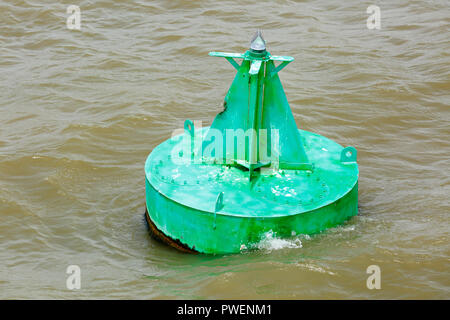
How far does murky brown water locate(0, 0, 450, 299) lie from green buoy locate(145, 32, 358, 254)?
0.19 meters

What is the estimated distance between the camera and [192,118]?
28.4ft

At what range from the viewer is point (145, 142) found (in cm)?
805

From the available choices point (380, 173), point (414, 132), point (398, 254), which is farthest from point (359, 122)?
point (398, 254)

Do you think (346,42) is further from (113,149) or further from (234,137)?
(234,137)

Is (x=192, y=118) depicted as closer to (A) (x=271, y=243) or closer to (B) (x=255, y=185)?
(B) (x=255, y=185)

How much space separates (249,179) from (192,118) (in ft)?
10.6

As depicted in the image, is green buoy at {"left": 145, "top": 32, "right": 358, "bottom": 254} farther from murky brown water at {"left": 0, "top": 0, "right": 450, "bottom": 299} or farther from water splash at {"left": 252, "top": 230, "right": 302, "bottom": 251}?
murky brown water at {"left": 0, "top": 0, "right": 450, "bottom": 299}

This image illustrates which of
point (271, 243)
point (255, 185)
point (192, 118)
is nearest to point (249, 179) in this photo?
point (255, 185)

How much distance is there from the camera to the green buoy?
520 cm

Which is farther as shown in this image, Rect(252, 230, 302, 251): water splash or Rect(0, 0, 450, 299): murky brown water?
Rect(252, 230, 302, 251): water splash

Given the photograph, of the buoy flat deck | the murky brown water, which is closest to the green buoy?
the buoy flat deck

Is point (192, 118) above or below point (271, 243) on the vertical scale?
above

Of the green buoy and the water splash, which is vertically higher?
the green buoy

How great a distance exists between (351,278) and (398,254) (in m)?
0.56
